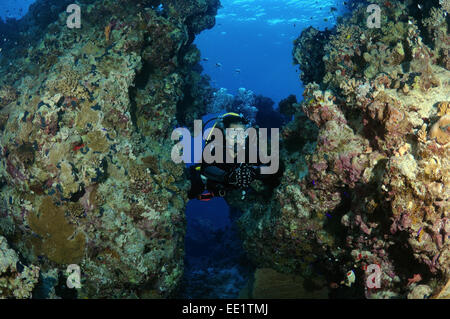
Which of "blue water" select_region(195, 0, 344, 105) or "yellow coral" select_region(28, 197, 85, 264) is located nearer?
"yellow coral" select_region(28, 197, 85, 264)

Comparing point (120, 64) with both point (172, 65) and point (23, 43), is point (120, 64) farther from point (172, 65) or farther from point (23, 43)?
point (23, 43)

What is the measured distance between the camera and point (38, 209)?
5.09 m

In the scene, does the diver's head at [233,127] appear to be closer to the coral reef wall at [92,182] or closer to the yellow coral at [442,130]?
the coral reef wall at [92,182]

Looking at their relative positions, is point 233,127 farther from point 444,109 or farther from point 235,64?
point 235,64

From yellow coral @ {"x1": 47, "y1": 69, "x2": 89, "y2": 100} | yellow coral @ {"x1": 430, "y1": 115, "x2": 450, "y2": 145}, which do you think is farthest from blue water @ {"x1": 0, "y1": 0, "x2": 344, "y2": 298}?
yellow coral @ {"x1": 430, "y1": 115, "x2": 450, "y2": 145}

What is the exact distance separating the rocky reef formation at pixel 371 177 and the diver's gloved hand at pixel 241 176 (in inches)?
26.5

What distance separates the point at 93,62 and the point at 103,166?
2834 millimetres

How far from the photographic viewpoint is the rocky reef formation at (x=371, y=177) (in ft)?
9.58

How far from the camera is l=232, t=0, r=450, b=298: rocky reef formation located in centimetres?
292

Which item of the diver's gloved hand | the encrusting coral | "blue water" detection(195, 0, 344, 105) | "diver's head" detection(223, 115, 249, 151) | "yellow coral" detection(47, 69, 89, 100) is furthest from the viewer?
"blue water" detection(195, 0, 344, 105)

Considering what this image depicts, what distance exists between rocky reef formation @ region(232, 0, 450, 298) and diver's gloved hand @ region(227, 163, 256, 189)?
67 cm

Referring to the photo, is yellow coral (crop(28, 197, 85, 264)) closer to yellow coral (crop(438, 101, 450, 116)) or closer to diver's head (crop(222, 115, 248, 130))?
diver's head (crop(222, 115, 248, 130))
